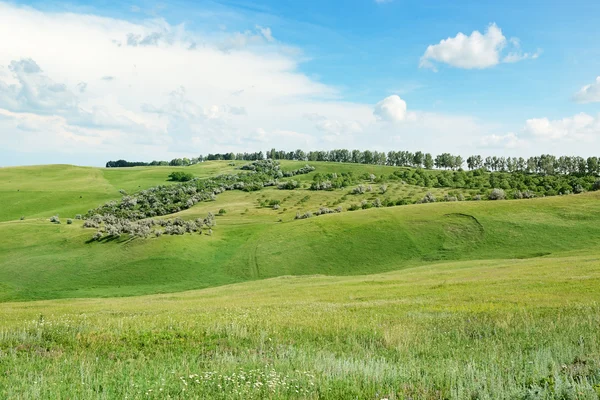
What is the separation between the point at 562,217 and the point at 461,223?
1951 cm

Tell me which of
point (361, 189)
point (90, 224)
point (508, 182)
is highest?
point (508, 182)

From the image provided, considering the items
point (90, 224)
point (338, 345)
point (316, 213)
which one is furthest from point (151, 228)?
point (338, 345)

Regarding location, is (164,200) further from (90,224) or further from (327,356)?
(327,356)

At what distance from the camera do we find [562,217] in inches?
3474

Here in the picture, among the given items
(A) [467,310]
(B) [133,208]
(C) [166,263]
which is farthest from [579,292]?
(B) [133,208]

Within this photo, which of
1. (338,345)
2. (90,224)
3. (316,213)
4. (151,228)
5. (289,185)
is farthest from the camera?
(289,185)

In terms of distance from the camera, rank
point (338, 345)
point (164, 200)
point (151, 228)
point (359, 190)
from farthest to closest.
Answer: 1. point (164, 200)
2. point (359, 190)
3. point (151, 228)
4. point (338, 345)

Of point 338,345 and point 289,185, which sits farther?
point 289,185

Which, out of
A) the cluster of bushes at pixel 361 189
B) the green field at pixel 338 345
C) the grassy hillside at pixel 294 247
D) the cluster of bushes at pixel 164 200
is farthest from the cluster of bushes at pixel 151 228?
the cluster of bushes at pixel 361 189

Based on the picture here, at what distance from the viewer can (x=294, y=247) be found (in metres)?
92.1

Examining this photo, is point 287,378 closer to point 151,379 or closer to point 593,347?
point 151,379

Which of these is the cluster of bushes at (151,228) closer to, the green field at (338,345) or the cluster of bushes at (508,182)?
the green field at (338,345)

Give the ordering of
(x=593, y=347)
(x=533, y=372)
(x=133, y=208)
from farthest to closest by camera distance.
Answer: (x=133, y=208), (x=593, y=347), (x=533, y=372)

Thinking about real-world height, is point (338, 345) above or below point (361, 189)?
below
